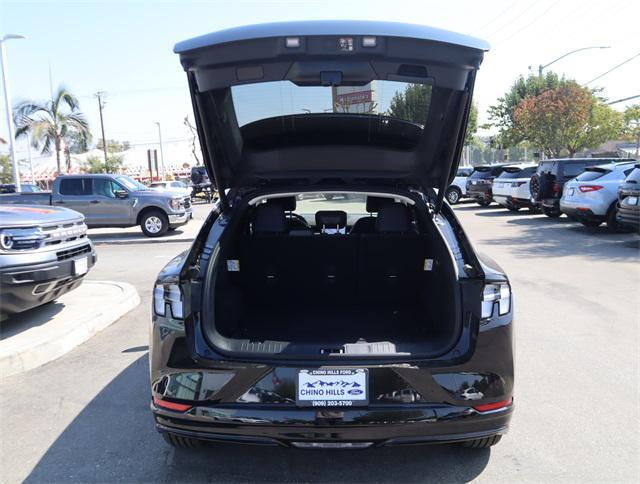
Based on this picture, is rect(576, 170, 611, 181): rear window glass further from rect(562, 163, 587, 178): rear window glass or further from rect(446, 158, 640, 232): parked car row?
rect(562, 163, 587, 178): rear window glass

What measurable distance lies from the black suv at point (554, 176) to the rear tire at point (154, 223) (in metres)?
10.7

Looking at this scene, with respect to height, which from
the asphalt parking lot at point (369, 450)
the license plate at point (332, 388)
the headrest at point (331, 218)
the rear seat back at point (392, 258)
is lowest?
the asphalt parking lot at point (369, 450)

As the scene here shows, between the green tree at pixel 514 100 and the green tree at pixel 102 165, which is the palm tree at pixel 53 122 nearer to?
the green tree at pixel 102 165

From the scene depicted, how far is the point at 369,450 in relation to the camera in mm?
2908

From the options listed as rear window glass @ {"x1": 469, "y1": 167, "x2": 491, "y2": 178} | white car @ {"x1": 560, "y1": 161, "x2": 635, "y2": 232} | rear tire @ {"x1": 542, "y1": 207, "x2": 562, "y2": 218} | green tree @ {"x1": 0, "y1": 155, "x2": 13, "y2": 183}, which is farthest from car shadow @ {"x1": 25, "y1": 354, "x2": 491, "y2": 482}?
green tree @ {"x1": 0, "y1": 155, "x2": 13, "y2": 183}

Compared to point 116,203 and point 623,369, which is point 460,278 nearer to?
point 623,369

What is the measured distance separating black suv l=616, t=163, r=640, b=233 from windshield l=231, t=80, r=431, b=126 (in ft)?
26.2

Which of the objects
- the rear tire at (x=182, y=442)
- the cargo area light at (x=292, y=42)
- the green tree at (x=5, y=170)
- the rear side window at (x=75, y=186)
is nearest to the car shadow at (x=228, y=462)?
the rear tire at (x=182, y=442)

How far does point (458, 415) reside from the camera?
93.7 inches

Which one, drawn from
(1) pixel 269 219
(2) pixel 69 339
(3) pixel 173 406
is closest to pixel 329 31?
(1) pixel 269 219

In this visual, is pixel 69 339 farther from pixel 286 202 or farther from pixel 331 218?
pixel 331 218

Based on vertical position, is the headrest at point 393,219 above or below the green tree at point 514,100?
below

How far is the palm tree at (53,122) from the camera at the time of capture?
32.2m

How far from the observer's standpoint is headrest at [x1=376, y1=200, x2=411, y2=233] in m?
3.79
